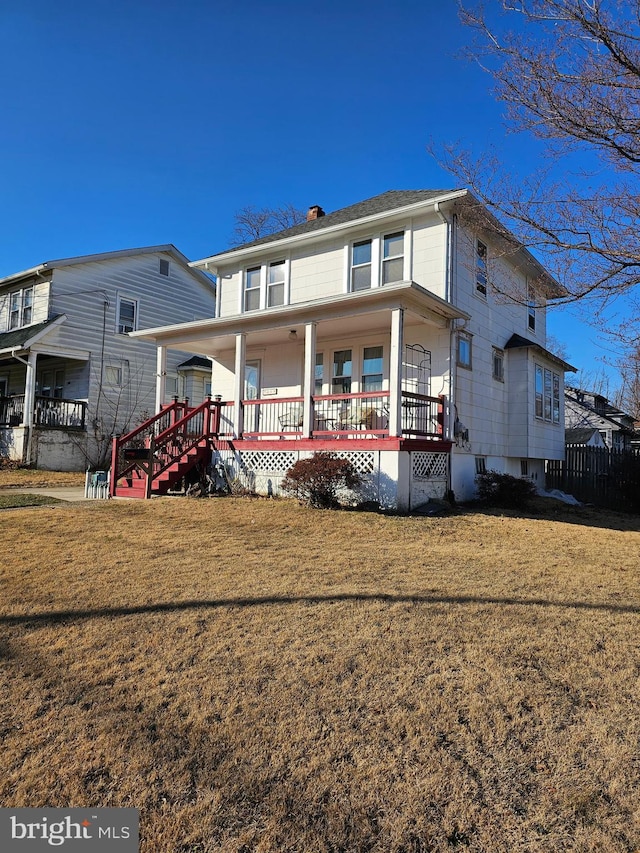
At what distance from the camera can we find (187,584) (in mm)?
5141

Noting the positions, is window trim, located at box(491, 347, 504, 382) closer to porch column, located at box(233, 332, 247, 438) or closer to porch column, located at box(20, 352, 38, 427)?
porch column, located at box(233, 332, 247, 438)

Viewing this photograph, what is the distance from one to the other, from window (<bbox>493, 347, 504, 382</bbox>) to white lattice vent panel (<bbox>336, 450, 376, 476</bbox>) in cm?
570

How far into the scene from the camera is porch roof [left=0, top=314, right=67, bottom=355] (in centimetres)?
1858

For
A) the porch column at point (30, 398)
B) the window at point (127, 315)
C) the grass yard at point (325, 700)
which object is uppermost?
the window at point (127, 315)

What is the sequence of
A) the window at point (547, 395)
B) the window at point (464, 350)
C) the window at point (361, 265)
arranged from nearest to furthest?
the window at point (464, 350) → the window at point (361, 265) → the window at point (547, 395)

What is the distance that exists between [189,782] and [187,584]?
2.91 m

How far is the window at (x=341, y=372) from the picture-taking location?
13875 millimetres

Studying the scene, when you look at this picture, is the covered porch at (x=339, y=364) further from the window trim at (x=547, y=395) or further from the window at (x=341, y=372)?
the window trim at (x=547, y=395)

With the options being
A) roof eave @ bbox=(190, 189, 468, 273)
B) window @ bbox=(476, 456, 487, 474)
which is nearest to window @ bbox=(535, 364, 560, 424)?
window @ bbox=(476, 456, 487, 474)

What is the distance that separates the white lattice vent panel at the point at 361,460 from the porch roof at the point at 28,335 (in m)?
13.5

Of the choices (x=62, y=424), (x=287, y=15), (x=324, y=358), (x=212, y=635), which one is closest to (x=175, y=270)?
(x=62, y=424)

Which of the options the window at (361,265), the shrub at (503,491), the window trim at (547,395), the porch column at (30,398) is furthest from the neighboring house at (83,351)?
the window trim at (547,395)

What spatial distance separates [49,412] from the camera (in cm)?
1970

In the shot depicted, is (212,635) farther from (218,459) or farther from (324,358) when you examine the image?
(324,358)
